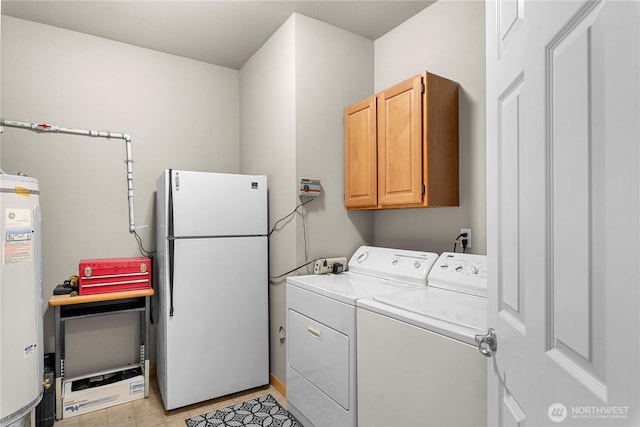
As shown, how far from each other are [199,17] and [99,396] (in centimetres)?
289

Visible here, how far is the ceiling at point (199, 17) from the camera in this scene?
8.09 ft

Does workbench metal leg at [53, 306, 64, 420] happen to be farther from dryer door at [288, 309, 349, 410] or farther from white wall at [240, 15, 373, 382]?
dryer door at [288, 309, 349, 410]

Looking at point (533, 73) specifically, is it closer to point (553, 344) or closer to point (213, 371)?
point (553, 344)

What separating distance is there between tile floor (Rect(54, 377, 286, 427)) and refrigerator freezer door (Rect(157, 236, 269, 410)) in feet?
0.24

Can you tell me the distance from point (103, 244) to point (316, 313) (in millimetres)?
1979

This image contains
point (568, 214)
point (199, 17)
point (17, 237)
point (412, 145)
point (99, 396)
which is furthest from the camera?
point (199, 17)

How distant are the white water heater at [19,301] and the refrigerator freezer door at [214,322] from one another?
72cm

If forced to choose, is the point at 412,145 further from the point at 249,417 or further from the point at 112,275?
Answer: the point at 112,275

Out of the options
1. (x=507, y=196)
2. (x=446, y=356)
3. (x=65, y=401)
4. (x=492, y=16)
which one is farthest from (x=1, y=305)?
(x=492, y=16)

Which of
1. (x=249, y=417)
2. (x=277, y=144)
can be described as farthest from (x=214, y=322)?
(x=277, y=144)

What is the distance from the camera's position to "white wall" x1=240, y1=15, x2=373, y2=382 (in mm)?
2594

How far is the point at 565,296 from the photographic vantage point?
23.5 inches

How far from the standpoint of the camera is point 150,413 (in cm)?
246

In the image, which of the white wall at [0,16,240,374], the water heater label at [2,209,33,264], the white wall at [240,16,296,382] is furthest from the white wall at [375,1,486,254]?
the water heater label at [2,209,33,264]
